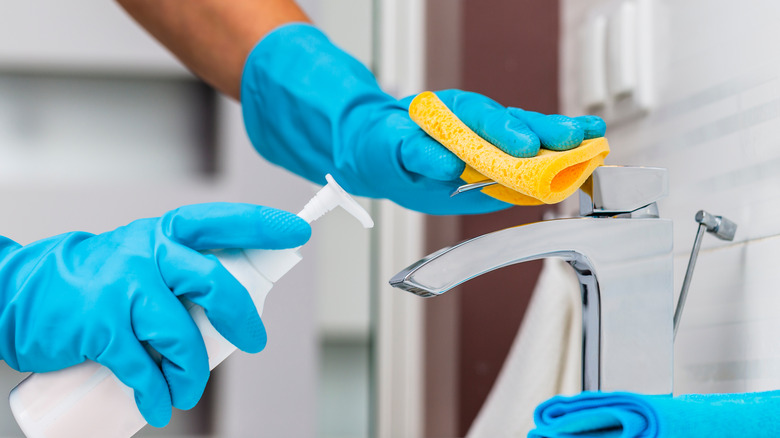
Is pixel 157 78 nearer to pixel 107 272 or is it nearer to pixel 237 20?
pixel 237 20

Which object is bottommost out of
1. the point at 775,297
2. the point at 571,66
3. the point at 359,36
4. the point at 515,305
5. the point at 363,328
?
the point at 363,328

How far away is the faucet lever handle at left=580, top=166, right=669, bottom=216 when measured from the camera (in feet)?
1.47

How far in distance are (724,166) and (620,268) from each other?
160 millimetres

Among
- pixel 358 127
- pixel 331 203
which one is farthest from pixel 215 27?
pixel 331 203

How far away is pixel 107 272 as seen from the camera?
1.37 ft

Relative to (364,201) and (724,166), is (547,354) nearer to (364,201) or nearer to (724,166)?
(724,166)

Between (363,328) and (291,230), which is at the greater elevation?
(291,230)

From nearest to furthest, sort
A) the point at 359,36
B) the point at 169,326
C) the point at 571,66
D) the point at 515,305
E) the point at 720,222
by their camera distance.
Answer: the point at 169,326 < the point at 720,222 < the point at 571,66 < the point at 515,305 < the point at 359,36

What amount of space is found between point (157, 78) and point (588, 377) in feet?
3.34

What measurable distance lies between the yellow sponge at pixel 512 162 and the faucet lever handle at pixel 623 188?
0.4 inches

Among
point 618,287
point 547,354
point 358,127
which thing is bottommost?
point 547,354

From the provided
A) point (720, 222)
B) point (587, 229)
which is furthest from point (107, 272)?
point (720, 222)

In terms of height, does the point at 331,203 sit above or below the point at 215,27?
below

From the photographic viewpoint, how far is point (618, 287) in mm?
456
